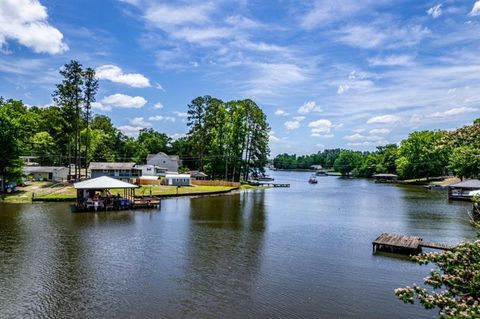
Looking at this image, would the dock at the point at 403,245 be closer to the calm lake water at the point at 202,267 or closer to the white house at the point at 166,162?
the calm lake water at the point at 202,267

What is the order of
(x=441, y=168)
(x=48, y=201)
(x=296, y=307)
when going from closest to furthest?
(x=296, y=307)
(x=48, y=201)
(x=441, y=168)

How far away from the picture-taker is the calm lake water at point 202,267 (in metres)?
11.9

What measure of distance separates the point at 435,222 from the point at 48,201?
3663 centimetres

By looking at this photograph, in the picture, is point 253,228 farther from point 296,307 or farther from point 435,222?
point 435,222

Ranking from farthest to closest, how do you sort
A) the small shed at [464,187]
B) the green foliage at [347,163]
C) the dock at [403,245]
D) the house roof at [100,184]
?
1. the green foliage at [347,163]
2. the small shed at [464,187]
3. the house roof at [100,184]
4. the dock at [403,245]

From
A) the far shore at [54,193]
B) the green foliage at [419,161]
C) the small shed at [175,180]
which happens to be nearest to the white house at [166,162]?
the small shed at [175,180]

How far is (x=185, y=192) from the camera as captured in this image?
47875 mm

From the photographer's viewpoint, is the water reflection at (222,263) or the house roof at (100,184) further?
the house roof at (100,184)

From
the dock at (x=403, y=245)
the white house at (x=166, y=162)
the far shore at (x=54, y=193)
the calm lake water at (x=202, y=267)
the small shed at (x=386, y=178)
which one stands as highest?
the white house at (x=166, y=162)

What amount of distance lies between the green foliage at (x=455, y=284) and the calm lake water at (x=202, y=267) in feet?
18.1

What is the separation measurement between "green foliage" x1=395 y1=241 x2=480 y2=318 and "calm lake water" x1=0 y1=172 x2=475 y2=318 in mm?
5526

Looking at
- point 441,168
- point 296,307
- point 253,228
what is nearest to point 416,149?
→ point 441,168

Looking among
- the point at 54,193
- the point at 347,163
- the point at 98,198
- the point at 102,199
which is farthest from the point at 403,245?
the point at 347,163

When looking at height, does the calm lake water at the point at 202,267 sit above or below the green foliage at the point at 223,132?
below
